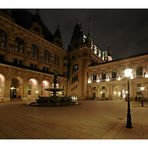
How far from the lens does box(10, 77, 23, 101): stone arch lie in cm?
2892

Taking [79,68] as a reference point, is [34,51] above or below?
above

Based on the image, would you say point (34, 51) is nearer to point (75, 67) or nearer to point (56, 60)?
point (56, 60)

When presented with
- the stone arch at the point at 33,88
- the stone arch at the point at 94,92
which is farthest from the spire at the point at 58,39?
the stone arch at the point at 94,92

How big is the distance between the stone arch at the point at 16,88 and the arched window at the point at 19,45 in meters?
7.15

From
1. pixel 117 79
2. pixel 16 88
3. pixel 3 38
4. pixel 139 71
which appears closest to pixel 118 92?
pixel 117 79

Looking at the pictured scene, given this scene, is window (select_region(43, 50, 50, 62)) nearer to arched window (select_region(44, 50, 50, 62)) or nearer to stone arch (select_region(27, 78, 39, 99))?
arched window (select_region(44, 50, 50, 62))

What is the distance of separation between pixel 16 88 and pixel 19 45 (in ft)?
33.1

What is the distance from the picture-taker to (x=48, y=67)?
39531 mm

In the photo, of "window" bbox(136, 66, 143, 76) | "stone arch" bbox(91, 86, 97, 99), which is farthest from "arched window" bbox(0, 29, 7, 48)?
"window" bbox(136, 66, 143, 76)

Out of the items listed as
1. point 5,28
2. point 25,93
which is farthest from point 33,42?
point 25,93

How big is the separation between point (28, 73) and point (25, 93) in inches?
172

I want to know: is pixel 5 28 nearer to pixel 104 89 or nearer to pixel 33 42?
pixel 33 42

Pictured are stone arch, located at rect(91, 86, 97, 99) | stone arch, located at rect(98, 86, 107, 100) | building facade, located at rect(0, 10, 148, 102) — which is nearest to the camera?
building facade, located at rect(0, 10, 148, 102)

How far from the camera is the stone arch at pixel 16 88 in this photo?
28917mm
